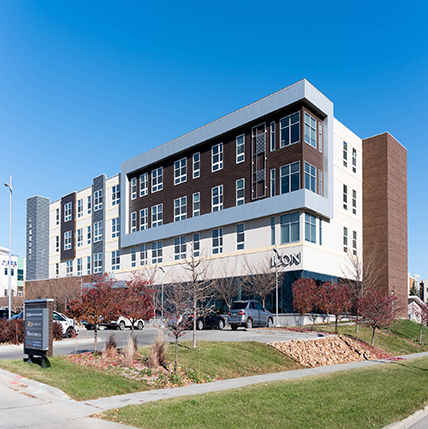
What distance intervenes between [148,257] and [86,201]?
17.6 meters

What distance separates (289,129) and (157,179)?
62.9ft

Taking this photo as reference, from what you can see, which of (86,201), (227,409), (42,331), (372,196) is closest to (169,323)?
(42,331)

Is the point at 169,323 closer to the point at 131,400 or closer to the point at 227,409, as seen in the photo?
the point at 131,400

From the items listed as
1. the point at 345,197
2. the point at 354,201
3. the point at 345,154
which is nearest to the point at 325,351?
the point at 345,197

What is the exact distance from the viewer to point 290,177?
1594 inches

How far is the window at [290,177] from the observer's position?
39909mm

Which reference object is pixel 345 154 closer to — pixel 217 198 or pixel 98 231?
pixel 217 198

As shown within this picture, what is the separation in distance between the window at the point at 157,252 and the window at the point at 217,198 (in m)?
9.18

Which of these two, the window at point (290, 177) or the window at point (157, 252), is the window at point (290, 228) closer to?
the window at point (290, 177)

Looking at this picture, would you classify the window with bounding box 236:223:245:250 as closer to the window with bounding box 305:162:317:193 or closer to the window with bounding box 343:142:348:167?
the window with bounding box 305:162:317:193

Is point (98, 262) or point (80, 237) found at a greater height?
point (80, 237)

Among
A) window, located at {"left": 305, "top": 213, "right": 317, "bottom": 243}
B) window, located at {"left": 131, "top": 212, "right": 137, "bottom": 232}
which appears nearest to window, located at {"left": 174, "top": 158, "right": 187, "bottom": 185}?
window, located at {"left": 131, "top": 212, "right": 137, "bottom": 232}

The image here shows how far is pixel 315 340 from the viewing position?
2444 cm

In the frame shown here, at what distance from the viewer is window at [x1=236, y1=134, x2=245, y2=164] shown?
148 ft
